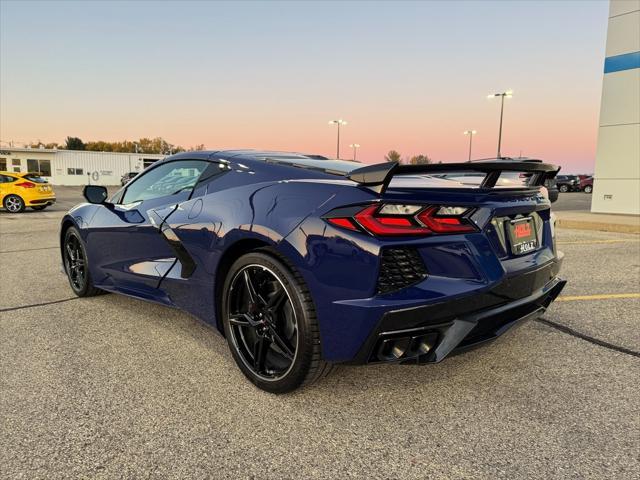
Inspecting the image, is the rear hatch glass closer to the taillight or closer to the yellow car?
the yellow car

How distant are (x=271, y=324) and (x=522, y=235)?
4.80ft

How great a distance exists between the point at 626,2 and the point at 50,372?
62.5 feet

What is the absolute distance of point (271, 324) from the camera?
2.57m

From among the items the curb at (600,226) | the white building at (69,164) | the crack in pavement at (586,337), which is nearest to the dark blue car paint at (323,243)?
the crack in pavement at (586,337)

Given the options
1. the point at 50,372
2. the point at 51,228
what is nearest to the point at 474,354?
the point at 50,372

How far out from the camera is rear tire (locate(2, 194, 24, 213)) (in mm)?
16609

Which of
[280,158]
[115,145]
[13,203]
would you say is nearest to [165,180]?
[280,158]

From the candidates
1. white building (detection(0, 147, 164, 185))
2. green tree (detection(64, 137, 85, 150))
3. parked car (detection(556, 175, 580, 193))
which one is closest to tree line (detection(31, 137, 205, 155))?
green tree (detection(64, 137, 85, 150))

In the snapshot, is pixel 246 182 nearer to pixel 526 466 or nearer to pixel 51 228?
pixel 526 466

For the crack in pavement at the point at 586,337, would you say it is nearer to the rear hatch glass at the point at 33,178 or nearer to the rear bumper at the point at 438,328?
the rear bumper at the point at 438,328

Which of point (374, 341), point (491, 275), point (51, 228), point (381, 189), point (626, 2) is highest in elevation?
point (626, 2)

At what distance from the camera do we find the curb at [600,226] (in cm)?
1112

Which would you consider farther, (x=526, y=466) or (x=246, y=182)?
(x=246, y=182)

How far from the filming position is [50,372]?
9.30 feet
